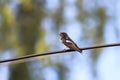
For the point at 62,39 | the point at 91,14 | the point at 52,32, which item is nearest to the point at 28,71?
the point at 52,32

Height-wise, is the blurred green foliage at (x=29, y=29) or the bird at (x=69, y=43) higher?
the bird at (x=69, y=43)

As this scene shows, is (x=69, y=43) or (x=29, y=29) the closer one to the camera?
(x=69, y=43)

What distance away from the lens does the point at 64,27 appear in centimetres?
793

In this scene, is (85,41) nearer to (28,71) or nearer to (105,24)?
(105,24)

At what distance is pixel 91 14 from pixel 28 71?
1215 millimetres

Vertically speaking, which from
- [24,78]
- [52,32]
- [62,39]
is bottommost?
[24,78]

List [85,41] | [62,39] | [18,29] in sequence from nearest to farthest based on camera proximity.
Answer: [62,39] → [85,41] → [18,29]

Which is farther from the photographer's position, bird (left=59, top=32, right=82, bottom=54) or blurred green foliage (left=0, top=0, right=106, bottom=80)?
blurred green foliage (left=0, top=0, right=106, bottom=80)

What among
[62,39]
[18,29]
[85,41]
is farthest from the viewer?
[18,29]

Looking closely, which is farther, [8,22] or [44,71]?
[8,22]

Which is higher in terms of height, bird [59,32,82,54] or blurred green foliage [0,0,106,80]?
bird [59,32,82,54]

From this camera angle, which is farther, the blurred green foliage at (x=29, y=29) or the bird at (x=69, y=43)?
the blurred green foliage at (x=29, y=29)

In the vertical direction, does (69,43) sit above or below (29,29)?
above

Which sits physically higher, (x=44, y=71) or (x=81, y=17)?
(x=81, y=17)
